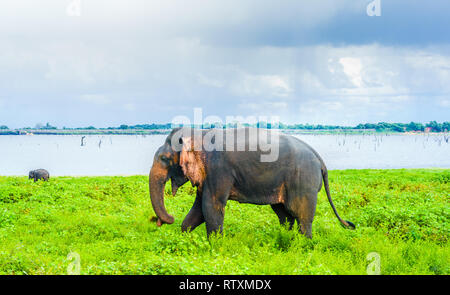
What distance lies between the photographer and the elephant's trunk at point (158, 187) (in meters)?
8.17

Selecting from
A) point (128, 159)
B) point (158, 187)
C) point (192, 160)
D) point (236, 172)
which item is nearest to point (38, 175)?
point (158, 187)

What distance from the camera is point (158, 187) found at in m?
8.21

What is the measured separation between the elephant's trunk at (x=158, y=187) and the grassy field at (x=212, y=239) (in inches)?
15.2

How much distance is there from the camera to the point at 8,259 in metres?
6.80

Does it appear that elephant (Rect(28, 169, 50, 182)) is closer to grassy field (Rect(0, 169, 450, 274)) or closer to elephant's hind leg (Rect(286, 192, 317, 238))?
grassy field (Rect(0, 169, 450, 274))

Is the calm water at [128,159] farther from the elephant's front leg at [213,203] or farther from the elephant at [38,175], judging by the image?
the elephant's front leg at [213,203]

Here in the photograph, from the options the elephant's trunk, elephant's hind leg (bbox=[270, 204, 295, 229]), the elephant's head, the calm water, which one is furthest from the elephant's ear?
the calm water

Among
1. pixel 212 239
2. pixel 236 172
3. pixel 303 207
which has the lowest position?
pixel 212 239

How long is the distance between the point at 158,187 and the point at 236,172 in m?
1.55

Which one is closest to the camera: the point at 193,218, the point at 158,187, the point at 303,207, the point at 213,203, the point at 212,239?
the point at 212,239

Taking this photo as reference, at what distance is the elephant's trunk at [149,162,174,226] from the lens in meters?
8.17

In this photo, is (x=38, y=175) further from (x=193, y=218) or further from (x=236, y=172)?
(x=236, y=172)
